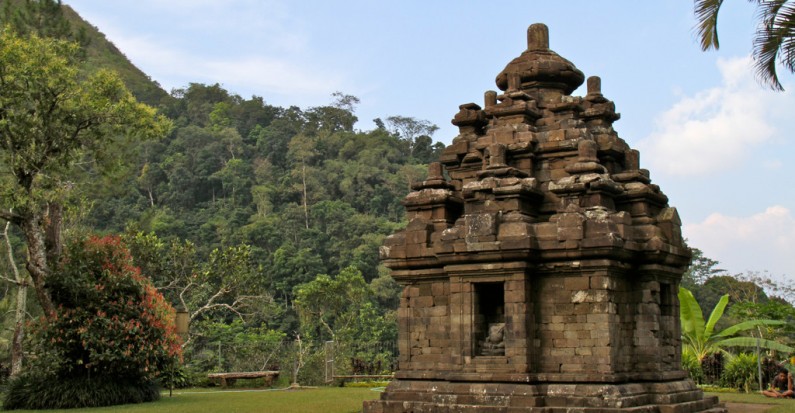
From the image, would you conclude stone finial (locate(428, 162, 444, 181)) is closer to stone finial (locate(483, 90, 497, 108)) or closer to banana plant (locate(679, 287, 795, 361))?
stone finial (locate(483, 90, 497, 108))

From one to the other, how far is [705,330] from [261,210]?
40574 millimetres

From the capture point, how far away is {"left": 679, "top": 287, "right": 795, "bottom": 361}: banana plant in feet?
65.9

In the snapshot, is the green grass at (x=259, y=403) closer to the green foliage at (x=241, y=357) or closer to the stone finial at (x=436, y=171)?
the stone finial at (x=436, y=171)

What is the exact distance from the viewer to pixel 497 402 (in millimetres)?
10836

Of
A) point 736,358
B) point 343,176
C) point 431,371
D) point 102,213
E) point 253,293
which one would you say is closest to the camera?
point 431,371

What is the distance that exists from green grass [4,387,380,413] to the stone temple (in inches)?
106

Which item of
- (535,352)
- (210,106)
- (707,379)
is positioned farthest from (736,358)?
(210,106)

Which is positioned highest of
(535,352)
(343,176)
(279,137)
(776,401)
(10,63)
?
(279,137)

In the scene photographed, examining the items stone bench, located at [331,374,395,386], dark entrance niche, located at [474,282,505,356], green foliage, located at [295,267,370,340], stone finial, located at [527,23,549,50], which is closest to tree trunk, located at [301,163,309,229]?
green foliage, located at [295,267,370,340]

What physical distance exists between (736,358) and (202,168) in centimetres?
5212

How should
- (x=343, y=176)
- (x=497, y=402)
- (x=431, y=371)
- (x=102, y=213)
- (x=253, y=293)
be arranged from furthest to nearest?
(x=343, y=176), (x=102, y=213), (x=253, y=293), (x=431, y=371), (x=497, y=402)

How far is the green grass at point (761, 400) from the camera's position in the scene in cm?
1345

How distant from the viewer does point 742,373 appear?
62.5 feet

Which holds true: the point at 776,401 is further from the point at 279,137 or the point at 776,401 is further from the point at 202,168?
the point at 279,137
